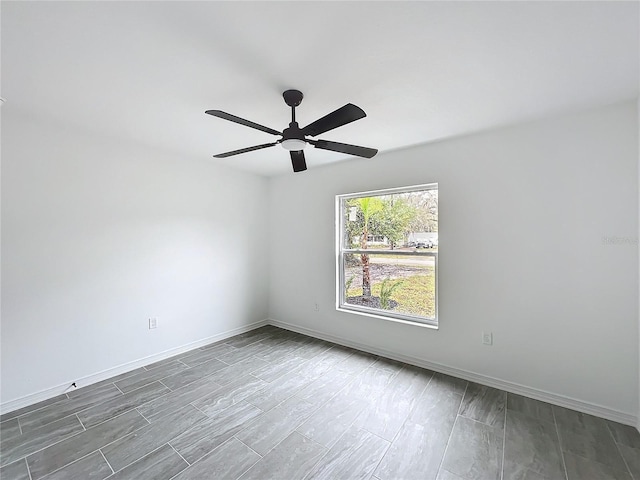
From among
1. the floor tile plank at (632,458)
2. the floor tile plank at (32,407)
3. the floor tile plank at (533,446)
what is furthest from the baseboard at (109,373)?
the floor tile plank at (632,458)

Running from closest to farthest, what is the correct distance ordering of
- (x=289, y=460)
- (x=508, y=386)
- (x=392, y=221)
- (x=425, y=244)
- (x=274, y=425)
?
(x=289, y=460), (x=274, y=425), (x=508, y=386), (x=425, y=244), (x=392, y=221)

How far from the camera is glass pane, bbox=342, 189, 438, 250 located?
3.12 meters

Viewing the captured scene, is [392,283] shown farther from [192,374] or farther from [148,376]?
[148,376]

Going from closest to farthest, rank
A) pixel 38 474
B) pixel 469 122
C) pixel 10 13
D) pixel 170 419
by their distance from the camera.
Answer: pixel 10 13, pixel 38 474, pixel 170 419, pixel 469 122

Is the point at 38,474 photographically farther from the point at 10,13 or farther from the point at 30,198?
the point at 10,13

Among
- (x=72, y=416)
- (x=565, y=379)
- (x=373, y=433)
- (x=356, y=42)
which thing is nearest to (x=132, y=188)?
(x=72, y=416)

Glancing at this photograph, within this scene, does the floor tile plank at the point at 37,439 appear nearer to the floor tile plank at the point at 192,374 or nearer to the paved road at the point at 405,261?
the floor tile plank at the point at 192,374

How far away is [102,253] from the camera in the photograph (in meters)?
2.78

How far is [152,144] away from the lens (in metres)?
3.02

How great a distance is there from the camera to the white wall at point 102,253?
232 centimetres

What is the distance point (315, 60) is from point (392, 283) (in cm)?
Result: 256

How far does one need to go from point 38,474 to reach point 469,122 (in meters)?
3.89

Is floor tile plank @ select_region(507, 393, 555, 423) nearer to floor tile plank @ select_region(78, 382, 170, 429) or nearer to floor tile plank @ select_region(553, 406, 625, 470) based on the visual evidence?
floor tile plank @ select_region(553, 406, 625, 470)

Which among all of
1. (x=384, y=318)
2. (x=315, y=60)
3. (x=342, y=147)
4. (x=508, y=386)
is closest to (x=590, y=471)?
(x=508, y=386)
